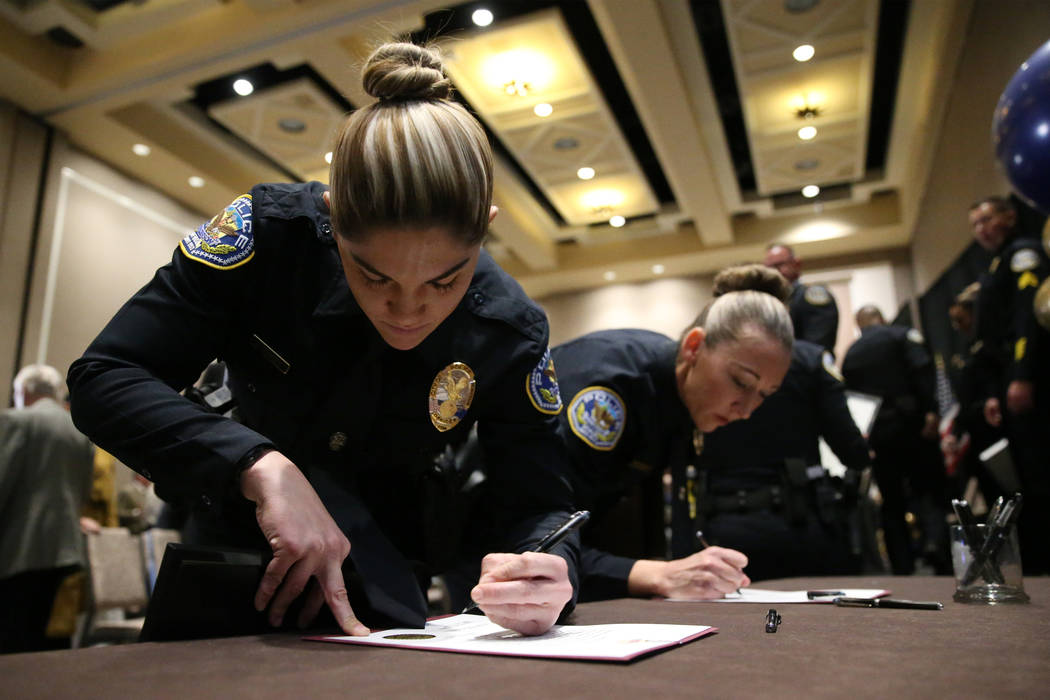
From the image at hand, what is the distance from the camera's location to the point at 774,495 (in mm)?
2143

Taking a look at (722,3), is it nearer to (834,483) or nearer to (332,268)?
(834,483)

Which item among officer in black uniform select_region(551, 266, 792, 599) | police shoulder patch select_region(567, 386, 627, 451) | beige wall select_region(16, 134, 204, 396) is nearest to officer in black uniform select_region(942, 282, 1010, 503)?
officer in black uniform select_region(551, 266, 792, 599)

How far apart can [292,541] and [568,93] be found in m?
5.29

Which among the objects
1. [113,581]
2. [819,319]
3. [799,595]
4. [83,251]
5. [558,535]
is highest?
[83,251]

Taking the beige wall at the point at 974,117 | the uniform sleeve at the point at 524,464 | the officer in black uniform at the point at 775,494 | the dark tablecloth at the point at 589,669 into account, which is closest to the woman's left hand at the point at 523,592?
the dark tablecloth at the point at 589,669

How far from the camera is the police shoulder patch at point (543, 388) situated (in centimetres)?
114

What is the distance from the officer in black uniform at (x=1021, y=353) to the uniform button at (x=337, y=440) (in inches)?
125

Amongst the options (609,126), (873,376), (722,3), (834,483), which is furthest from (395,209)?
(609,126)

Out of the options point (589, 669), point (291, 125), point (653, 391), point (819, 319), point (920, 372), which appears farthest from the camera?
point (291, 125)

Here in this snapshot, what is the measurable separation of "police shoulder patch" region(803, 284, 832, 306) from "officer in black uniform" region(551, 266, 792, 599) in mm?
1930

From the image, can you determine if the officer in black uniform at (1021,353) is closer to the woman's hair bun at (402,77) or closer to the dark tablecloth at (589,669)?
the dark tablecloth at (589,669)

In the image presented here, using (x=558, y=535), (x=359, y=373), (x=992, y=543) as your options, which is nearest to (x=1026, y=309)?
(x=992, y=543)

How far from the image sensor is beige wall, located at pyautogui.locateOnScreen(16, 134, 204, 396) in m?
5.68

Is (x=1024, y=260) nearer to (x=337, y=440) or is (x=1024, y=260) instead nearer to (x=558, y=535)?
(x=558, y=535)
